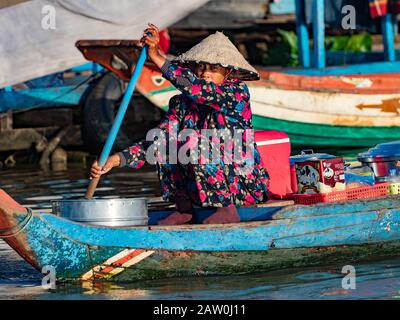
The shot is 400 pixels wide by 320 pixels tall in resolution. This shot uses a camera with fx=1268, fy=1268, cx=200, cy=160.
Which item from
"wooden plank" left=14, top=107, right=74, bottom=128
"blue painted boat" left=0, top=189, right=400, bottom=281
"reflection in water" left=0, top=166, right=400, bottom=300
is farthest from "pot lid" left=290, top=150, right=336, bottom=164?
"wooden plank" left=14, top=107, right=74, bottom=128

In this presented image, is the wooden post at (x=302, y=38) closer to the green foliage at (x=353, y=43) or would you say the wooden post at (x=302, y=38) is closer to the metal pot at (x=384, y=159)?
the green foliage at (x=353, y=43)

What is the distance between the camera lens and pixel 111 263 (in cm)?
688

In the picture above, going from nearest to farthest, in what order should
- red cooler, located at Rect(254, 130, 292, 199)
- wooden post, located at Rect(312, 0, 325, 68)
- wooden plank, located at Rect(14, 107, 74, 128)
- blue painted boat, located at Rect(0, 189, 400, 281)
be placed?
blue painted boat, located at Rect(0, 189, 400, 281) < red cooler, located at Rect(254, 130, 292, 199) < wooden plank, located at Rect(14, 107, 74, 128) < wooden post, located at Rect(312, 0, 325, 68)

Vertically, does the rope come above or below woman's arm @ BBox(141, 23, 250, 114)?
below

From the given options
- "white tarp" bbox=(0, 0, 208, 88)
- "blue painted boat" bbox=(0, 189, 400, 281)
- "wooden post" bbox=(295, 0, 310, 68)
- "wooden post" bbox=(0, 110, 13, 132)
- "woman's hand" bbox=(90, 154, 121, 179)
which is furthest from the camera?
"wooden post" bbox=(295, 0, 310, 68)

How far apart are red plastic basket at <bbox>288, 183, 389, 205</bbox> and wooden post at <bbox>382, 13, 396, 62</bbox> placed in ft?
25.9

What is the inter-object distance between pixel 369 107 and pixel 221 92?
6729mm

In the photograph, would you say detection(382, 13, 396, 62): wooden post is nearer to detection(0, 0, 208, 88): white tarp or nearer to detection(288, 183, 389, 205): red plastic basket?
detection(0, 0, 208, 88): white tarp

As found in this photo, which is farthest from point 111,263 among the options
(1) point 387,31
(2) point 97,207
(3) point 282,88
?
(1) point 387,31

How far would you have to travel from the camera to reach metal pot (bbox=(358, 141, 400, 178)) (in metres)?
8.03

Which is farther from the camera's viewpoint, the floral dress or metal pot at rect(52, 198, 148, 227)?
the floral dress

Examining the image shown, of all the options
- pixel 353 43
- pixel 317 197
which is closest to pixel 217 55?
pixel 317 197

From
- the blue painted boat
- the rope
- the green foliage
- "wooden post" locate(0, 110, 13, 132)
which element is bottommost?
the blue painted boat
